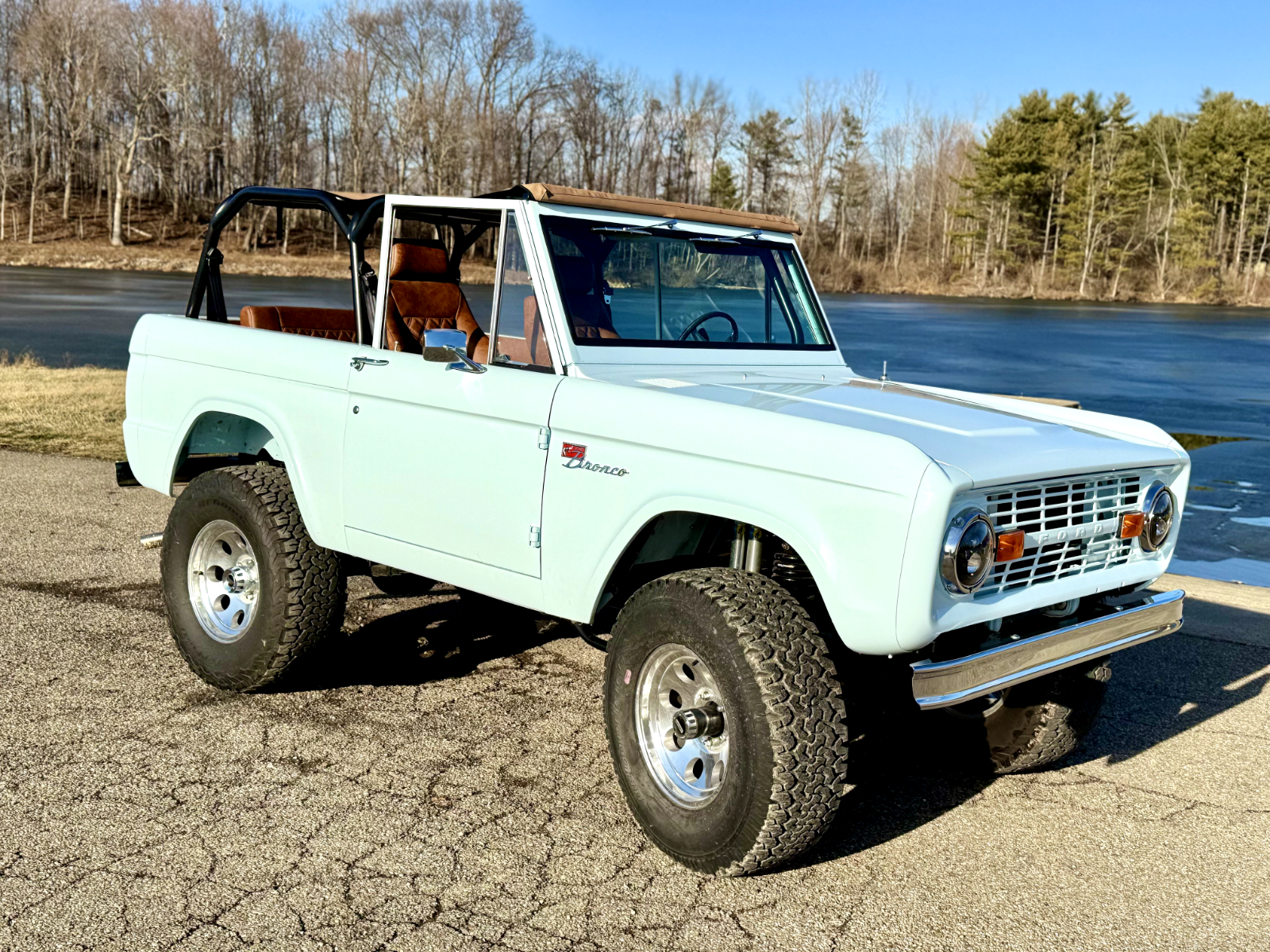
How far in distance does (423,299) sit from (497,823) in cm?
250

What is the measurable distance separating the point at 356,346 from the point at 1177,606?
322cm

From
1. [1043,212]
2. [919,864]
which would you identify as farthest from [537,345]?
[1043,212]

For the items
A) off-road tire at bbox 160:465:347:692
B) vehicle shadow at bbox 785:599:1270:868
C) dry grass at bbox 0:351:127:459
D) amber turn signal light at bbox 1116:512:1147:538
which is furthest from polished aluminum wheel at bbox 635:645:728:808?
dry grass at bbox 0:351:127:459

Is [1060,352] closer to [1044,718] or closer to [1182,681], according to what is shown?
[1182,681]

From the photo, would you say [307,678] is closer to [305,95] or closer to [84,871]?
[84,871]

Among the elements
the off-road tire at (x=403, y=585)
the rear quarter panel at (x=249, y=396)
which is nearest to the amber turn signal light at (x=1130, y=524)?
the rear quarter panel at (x=249, y=396)

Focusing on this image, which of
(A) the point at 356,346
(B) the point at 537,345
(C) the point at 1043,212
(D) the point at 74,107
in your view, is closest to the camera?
(B) the point at 537,345

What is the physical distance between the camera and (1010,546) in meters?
3.50

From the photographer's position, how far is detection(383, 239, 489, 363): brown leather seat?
17.3ft

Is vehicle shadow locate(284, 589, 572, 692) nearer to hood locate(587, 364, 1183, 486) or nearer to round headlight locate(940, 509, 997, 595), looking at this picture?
hood locate(587, 364, 1183, 486)

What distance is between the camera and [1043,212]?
304 ft

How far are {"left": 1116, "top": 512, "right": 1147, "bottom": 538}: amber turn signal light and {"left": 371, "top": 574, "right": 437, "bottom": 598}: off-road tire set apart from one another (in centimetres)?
327

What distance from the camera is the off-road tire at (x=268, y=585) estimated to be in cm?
487

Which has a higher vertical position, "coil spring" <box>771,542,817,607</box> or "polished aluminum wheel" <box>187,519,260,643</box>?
"coil spring" <box>771,542,817,607</box>
